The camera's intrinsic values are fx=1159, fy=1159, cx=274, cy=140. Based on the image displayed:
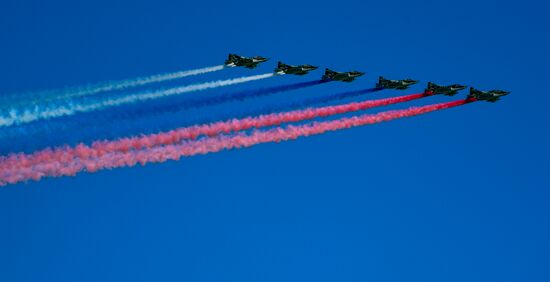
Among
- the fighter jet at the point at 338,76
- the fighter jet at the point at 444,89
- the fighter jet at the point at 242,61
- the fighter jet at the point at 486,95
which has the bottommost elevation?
the fighter jet at the point at 486,95

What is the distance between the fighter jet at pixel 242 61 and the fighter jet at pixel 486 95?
66.0ft

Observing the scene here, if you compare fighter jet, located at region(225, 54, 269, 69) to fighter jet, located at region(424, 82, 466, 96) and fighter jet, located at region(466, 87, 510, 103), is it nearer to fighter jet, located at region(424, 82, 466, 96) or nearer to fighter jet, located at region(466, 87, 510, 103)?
fighter jet, located at region(424, 82, 466, 96)

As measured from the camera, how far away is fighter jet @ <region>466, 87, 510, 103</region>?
334 ft

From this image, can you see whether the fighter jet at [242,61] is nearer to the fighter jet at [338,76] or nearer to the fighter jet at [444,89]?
the fighter jet at [338,76]

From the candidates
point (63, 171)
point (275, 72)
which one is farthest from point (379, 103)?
point (63, 171)

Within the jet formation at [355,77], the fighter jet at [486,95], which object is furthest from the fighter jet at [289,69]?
the fighter jet at [486,95]

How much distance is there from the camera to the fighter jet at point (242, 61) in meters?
92.6

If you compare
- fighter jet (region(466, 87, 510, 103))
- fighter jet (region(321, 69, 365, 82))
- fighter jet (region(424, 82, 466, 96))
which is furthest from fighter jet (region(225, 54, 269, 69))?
fighter jet (region(466, 87, 510, 103))

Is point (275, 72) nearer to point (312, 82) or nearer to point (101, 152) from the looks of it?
point (312, 82)

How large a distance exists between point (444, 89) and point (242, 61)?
18.9 meters

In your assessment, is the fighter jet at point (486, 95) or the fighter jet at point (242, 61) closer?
the fighter jet at point (242, 61)

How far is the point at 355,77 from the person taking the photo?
96.3m

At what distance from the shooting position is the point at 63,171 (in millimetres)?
81500

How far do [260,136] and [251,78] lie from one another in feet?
15.9
